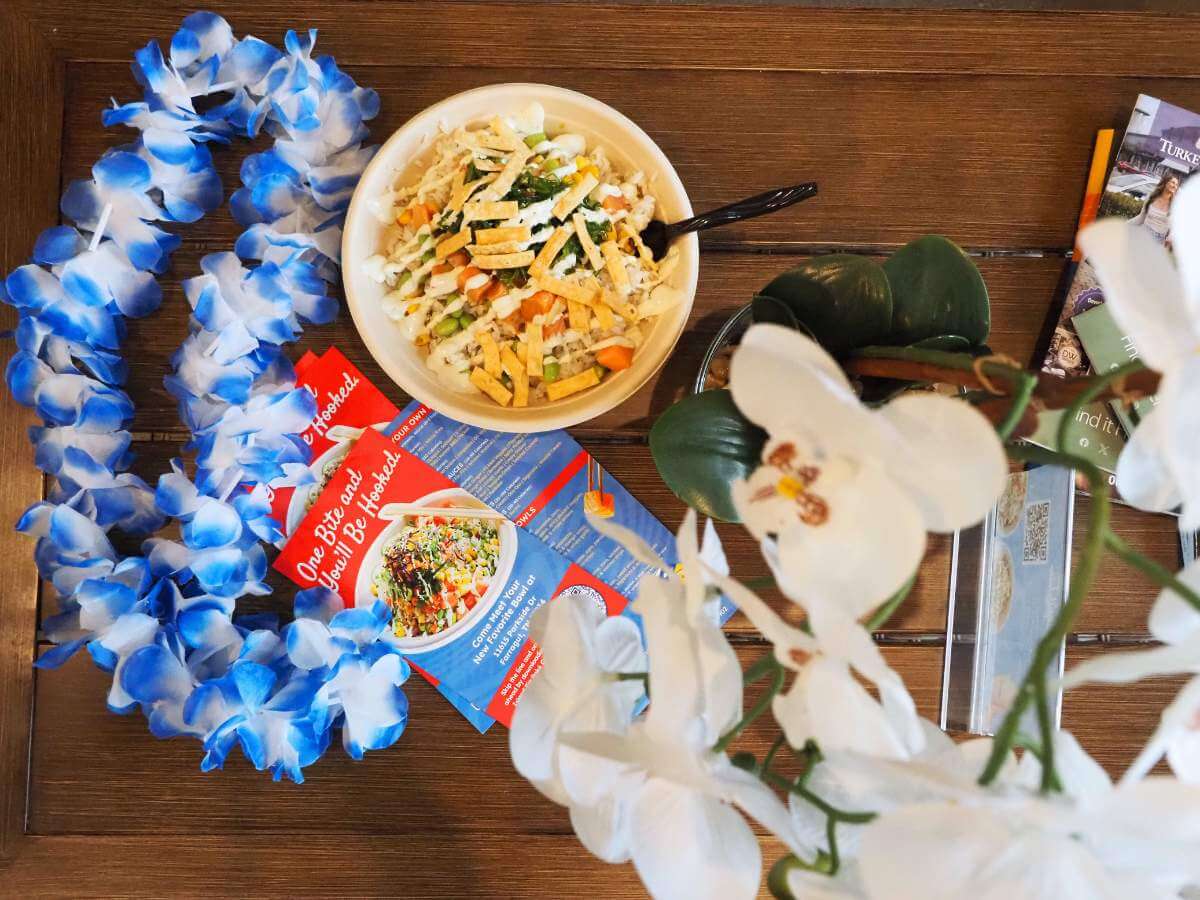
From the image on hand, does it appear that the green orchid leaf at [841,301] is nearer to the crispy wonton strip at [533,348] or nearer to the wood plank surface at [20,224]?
the crispy wonton strip at [533,348]

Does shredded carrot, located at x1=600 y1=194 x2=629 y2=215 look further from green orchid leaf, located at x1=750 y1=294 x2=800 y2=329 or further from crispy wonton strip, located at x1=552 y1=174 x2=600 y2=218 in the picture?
green orchid leaf, located at x1=750 y1=294 x2=800 y2=329

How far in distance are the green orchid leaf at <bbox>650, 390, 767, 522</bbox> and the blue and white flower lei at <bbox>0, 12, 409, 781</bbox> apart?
1.22 ft

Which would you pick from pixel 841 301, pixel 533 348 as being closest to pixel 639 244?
pixel 533 348

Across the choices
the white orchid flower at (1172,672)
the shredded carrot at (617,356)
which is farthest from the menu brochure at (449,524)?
the white orchid flower at (1172,672)

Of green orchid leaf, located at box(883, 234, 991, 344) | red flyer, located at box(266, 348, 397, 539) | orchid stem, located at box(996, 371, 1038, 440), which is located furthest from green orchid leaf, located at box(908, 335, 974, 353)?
red flyer, located at box(266, 348, 397, 539)

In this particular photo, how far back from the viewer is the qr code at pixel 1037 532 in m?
0.73

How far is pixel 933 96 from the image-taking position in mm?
880

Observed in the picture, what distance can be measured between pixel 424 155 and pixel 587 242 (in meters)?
0.17

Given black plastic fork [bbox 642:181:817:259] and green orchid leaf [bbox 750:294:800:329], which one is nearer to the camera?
green orchid leaf [bbox 750:294:800:329]

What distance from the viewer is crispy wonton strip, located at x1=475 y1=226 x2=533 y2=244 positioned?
0.77 m

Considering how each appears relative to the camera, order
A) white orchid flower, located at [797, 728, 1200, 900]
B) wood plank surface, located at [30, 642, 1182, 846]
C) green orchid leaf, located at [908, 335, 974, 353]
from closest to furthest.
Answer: white orchid flower, located at [797, 728, 1200, 900], green orchid leaf, located at [908, 335, 974, 353], wood plank surface, located at [30, 642, 1182, 846]

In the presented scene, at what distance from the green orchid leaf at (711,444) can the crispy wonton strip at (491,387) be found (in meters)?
0.21

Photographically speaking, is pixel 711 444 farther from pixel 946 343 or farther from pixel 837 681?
pixel 837 681

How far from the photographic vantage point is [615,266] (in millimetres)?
782
